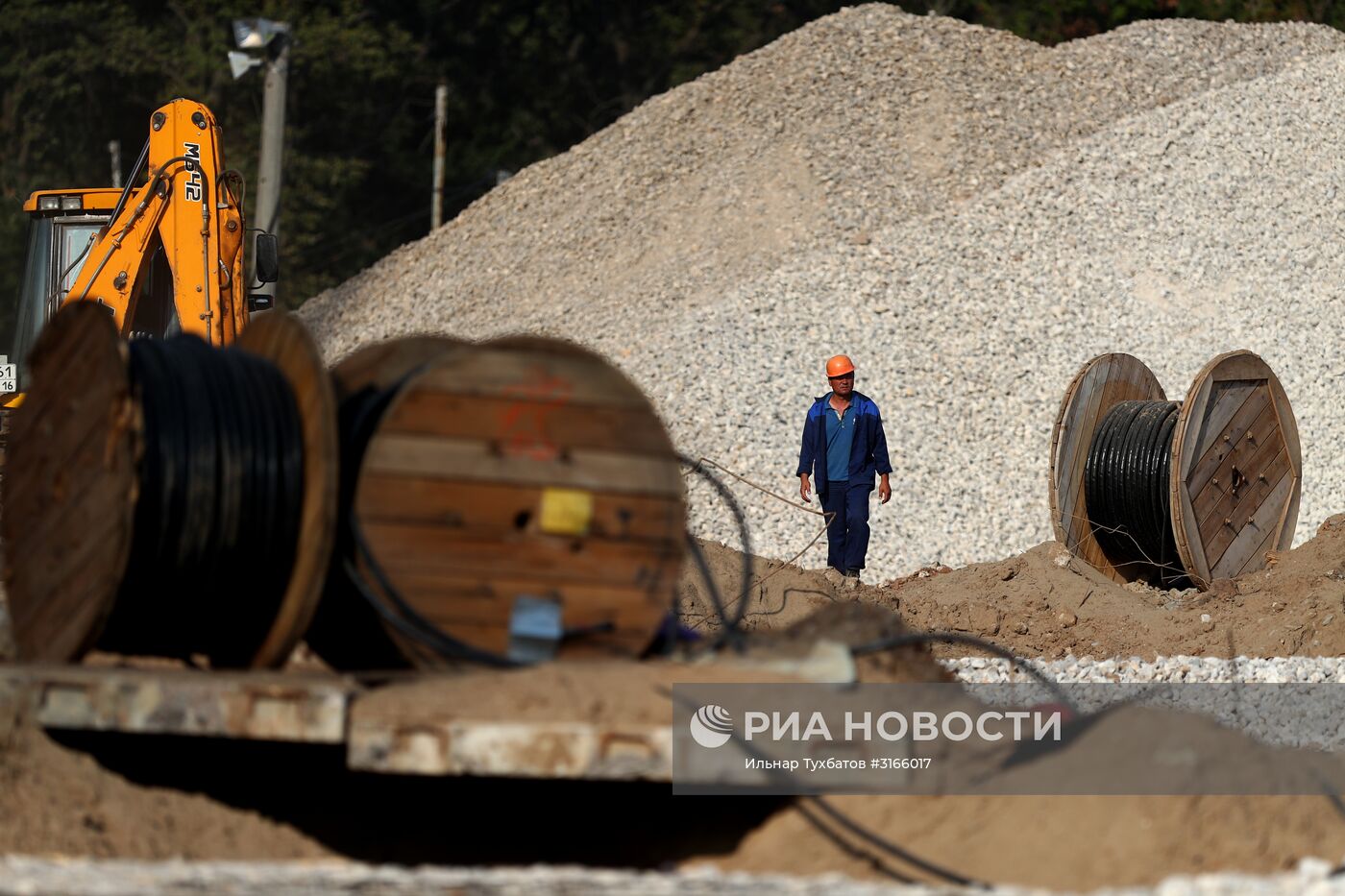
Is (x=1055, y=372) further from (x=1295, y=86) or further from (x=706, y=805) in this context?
(x=706, y=805)

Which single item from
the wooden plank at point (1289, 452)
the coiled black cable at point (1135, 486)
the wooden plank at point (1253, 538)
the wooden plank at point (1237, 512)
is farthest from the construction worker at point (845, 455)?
the wooden plank at point (1289, 452)

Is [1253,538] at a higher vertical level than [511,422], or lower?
lower

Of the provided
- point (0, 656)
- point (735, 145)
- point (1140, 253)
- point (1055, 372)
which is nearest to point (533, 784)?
point (0, 656)

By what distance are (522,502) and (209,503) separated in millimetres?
904

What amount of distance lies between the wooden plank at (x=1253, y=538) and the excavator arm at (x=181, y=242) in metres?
7.10

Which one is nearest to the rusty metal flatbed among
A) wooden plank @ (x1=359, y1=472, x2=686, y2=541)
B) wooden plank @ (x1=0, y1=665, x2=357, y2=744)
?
wooden plank @ (x1=0, y1=665, x2=357, y2=744)

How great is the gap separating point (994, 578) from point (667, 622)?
6.68m

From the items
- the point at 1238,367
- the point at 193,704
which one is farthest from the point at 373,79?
the point at 193,704

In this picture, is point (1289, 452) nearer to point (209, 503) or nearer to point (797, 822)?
point (797, 822)

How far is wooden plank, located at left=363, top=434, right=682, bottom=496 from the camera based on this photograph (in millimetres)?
4867

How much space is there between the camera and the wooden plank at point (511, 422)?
4.89m

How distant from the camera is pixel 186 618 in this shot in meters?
5.06

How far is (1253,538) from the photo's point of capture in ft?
40.1

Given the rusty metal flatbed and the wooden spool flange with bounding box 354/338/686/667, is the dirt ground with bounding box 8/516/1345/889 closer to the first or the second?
the rusty metal flatbed
